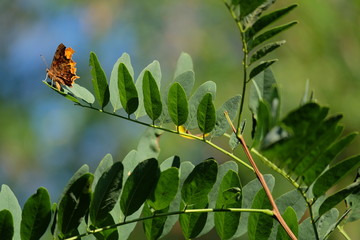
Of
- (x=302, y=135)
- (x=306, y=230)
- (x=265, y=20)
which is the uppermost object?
(x=265, y=20)

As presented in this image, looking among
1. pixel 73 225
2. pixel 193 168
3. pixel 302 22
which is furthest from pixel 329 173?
pixel 302 22

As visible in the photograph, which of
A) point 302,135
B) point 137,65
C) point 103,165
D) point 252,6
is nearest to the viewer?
point 302,135

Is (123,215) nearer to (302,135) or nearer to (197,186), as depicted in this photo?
(197,186)

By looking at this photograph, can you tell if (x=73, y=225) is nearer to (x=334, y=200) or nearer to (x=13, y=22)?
(x=334, y=200)

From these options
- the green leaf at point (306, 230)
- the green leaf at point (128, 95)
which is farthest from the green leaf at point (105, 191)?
the green leaf at point (306, 230)

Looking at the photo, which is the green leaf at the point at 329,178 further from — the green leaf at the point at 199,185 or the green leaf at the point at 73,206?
the green leaf at the point at 73,206

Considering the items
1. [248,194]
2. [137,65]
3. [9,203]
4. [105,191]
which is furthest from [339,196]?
[137,65]

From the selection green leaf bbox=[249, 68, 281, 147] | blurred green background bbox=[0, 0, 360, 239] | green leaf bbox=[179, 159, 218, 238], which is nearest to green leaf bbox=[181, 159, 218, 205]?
green leaf bbox=[179, 159, 218, 238]
